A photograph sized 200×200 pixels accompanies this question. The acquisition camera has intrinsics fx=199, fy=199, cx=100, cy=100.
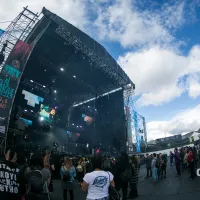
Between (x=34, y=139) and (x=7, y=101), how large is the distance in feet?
34.3

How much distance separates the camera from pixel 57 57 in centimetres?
2128

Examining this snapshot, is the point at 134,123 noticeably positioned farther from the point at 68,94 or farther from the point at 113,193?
the point at 113,193

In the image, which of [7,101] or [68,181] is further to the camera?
[7,101]

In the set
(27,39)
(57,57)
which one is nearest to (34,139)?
(57,57)

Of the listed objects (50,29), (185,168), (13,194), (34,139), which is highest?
(50,29)

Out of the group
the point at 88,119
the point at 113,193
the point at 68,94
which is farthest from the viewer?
the point at 88,119

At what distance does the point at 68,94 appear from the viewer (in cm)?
2806

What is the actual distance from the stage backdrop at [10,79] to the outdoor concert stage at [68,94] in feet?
8.70

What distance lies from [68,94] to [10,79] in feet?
48.9

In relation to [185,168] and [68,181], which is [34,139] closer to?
[185,168]

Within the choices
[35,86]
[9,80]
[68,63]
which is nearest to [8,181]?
[9,80]

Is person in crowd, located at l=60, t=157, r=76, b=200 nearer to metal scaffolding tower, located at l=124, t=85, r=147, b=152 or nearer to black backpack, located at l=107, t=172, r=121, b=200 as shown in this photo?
black backpack, located at l=107, t=172, r=121, b=200

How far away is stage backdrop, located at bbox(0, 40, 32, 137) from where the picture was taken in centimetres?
1246

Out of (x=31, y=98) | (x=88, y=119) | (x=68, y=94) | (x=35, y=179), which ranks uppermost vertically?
(x=68, y=94)
